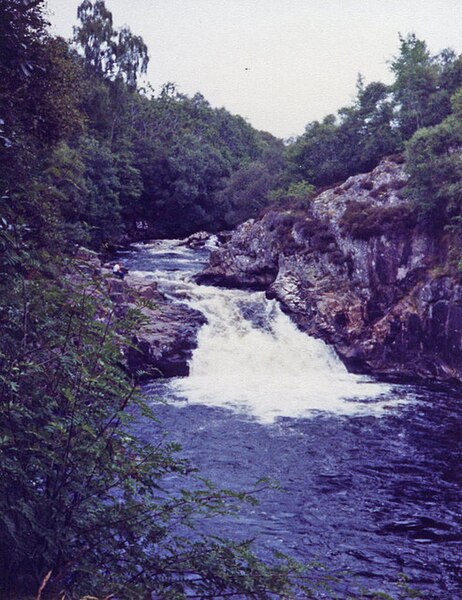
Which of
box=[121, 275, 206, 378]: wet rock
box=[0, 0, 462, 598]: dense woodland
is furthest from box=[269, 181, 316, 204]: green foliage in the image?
box=[121, 275, 206, 378]: wet rock

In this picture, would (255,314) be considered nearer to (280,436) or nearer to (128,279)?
(128,279)

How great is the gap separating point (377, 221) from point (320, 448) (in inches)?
558

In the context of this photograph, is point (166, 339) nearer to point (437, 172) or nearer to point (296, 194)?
point (437, 172)

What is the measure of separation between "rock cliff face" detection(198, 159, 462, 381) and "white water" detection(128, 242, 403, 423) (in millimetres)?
1219

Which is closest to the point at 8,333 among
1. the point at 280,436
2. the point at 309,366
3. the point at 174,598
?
the point at 174,598

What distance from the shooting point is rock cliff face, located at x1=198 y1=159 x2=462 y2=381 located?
73.5 ft

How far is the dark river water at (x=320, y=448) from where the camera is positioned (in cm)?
1009

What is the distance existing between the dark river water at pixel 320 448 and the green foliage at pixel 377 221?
18.6 feet

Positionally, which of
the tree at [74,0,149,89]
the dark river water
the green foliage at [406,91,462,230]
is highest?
the tree at [74,0,149,89]

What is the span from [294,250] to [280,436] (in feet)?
49.7

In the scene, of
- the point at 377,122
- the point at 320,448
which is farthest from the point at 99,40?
the point at 320,448

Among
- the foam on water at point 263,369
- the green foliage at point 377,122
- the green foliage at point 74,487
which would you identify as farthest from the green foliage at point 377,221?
the green foliage at point 74,487

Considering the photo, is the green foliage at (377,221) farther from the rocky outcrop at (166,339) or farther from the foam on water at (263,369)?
the rocky outcrop at (166,339)

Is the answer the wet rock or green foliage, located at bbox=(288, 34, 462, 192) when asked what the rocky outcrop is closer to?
the wet rock
